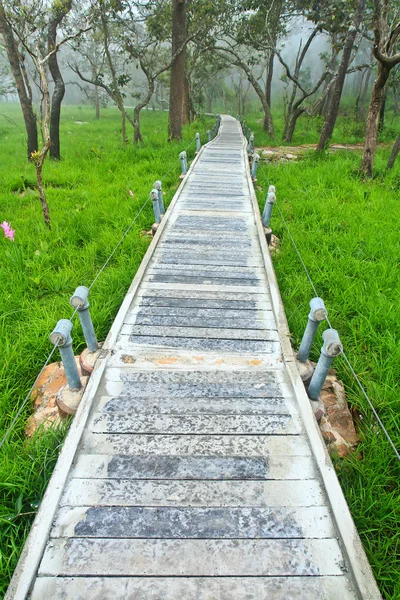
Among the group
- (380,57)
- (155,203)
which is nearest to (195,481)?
(155,203)

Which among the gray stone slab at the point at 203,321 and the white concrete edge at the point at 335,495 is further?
the gray stone slab at the point at 203,321

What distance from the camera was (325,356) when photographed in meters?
2.29

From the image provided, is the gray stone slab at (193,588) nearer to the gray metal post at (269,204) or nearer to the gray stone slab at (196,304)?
the gray stone slab at (196,304)

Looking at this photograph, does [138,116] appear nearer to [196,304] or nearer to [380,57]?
[380,57]

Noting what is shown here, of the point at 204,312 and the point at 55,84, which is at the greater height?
the point at 55,84

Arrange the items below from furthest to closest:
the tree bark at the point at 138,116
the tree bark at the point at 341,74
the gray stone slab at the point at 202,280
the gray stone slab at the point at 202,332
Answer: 1. the tree bark at the point at 138,116
2. the tree bark at the point at 341,74
3. the gray stone slab at the point at 202,280
4. the gray stone slab at the point at 202,332

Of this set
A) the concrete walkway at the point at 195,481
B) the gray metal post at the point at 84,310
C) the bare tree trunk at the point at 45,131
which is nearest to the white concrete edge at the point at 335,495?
the concrete walkway at the point at 195,481

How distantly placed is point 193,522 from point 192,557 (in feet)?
0.52

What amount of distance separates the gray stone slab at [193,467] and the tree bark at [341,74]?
34.5 ft

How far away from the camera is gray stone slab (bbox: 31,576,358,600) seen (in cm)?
157

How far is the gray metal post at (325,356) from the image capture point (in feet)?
7.16

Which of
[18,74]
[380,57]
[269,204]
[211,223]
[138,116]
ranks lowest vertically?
[211,223]

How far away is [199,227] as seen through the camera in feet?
17.6

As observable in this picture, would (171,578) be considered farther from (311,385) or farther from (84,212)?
(84,212)
